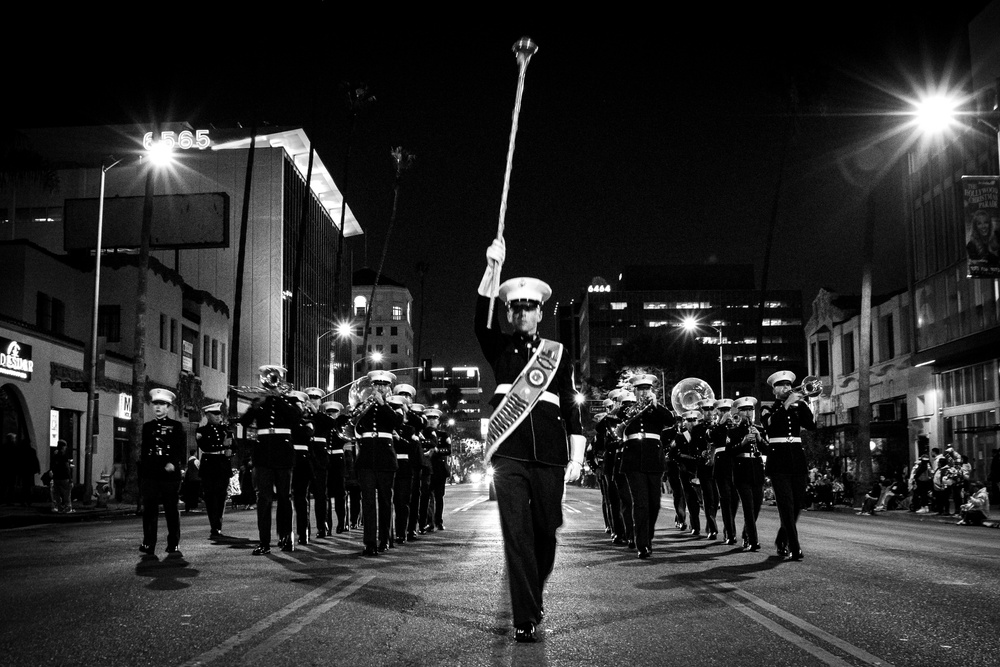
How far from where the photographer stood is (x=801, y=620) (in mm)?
7473

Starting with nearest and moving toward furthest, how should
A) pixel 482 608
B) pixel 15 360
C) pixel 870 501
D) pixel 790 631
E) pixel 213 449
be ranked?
pixel 790 631, pixel 482 608, pixel 213 449, pixel 870 501, pixel 15 360

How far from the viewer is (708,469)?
54.0 feet

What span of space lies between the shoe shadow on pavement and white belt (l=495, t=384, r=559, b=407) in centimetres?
381

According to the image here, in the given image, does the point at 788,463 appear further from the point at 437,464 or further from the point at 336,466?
the point at 336,466

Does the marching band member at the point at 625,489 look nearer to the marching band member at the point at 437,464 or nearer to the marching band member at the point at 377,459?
the marching band member at the point at 377,459

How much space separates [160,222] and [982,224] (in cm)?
4509

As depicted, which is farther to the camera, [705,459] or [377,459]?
[705,459]

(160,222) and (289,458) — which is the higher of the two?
(160,222)

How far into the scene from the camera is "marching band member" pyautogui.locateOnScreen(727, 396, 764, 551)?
13.8 meters

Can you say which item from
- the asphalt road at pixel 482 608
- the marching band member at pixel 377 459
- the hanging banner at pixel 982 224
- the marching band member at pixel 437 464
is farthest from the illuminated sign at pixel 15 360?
the hanging banner at pixel 982 224

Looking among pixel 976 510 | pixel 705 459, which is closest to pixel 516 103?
pixel 705 459

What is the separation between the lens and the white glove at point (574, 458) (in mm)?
7441

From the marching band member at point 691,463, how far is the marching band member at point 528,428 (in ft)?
28.2

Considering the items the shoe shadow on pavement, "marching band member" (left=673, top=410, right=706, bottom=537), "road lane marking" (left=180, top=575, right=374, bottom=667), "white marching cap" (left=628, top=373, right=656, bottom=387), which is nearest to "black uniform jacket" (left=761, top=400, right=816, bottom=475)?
"white marching cap" (left=628, top=373, right=656, bottom=387)
